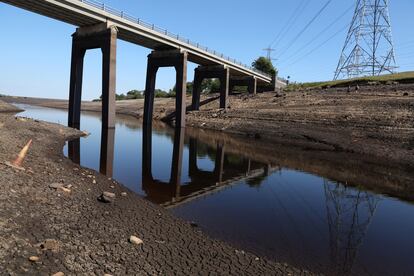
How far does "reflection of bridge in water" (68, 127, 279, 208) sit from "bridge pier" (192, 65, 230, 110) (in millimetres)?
47595

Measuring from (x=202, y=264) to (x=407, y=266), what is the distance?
22.1 feet

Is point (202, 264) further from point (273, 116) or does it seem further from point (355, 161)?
point (273, 116)

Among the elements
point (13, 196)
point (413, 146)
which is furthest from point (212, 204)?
point (413, 146)

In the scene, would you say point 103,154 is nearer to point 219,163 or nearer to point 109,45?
point 219,163

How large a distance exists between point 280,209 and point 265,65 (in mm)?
119530

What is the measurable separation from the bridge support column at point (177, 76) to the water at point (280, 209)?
3770cm

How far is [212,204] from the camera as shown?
56.7 feet

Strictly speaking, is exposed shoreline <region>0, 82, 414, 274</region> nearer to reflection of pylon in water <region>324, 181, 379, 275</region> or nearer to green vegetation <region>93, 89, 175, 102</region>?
reflection of pylon in water <region>324, 181, 379, 275</region>

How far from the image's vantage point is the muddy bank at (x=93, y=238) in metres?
8.78

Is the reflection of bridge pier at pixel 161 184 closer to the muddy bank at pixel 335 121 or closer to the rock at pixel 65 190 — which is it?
the rock at pixel 65 190

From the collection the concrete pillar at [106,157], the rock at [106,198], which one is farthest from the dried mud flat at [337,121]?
the rock at [106,198]

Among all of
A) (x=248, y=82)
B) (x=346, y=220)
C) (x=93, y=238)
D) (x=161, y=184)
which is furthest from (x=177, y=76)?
(x=93, y=238)

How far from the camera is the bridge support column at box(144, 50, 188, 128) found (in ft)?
224

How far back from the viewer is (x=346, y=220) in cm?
1655
